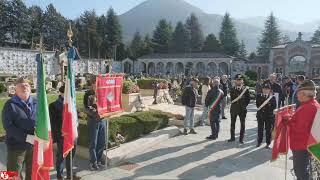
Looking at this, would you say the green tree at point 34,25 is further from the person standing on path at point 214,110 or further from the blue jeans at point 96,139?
the blue jeans at point 96,139

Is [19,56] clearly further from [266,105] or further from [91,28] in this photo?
[266,105]

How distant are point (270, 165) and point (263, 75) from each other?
56375 millimetres

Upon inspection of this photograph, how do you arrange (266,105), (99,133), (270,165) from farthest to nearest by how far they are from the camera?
1. (266,105)
2. (270,165)
3. (99,133)

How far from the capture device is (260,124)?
9.84 metres

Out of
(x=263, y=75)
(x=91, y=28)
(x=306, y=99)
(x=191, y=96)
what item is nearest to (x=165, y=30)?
(x=91, y=28)

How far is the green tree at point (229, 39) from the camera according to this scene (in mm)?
77938

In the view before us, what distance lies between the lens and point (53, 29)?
66500mm

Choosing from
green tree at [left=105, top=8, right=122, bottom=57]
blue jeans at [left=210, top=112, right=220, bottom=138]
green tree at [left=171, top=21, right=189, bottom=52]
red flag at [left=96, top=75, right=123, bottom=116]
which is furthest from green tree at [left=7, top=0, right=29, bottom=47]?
red flag at [left=96, top=75, right=123, bottom=116]

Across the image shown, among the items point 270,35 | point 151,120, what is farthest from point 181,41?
point 151,120

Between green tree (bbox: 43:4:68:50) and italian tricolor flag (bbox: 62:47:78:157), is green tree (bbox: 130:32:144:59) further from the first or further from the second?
italian tricolor flag (bbox: 62:47:78:157)

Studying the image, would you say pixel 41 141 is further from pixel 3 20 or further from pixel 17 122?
pixel 3 20

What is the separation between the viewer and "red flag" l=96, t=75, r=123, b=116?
7.16m

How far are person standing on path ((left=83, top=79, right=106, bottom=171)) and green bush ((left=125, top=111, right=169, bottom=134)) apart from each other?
2745mm

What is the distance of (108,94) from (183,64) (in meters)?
58.8
